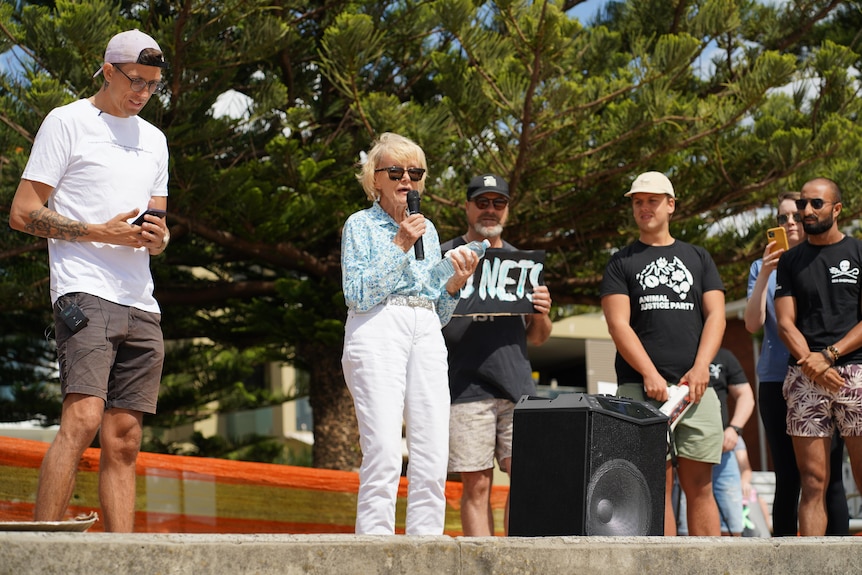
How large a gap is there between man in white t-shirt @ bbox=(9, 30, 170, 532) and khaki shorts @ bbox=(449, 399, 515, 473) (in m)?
1.49

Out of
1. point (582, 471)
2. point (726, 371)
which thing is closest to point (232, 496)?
point (726, 371)

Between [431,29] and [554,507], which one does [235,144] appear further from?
[554,507]

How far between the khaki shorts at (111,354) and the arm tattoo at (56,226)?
202 millimetres

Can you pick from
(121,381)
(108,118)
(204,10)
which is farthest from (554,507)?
(204,10)

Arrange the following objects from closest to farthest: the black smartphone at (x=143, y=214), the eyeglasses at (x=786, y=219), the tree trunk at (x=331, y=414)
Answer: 1. the black smartphone at (x=143, y=214)
2. the eyeglasses at (x=786, y=219)
3. the tree trunk at (x=331, y=414)

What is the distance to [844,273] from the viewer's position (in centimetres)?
486

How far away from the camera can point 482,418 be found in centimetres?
480

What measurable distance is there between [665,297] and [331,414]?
20.5ft

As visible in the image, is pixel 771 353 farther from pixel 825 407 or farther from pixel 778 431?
pixel 825 407

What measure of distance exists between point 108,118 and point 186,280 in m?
7.81

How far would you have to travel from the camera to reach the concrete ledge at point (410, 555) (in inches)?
96.3

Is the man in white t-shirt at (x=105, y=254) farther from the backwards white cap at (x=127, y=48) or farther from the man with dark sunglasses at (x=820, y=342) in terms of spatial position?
the man with dark sunglasses at (x=820, y=342)

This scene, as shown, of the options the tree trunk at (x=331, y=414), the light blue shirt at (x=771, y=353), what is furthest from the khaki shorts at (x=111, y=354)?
the tree trunk at (x=331, y=414)

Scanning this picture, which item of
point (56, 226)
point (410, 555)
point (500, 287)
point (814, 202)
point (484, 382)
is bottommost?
point (410, 555)
